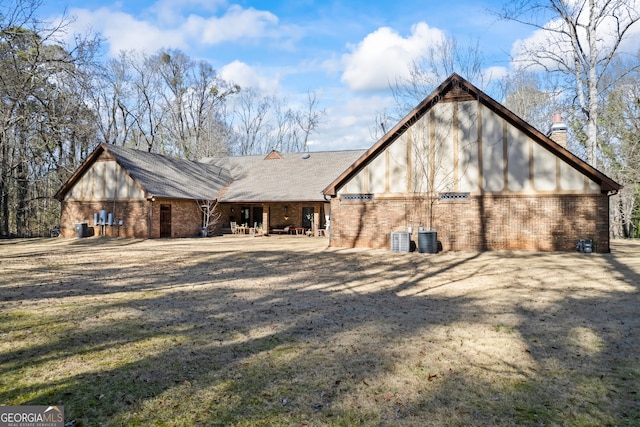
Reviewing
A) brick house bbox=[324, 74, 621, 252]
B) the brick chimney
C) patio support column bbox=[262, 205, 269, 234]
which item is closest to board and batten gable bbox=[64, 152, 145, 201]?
patio support column bbox=[262, 205, 269, 234]

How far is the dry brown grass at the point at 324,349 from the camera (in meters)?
3.55

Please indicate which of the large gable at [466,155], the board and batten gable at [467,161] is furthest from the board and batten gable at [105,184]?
the board and batten gable at [467,161]

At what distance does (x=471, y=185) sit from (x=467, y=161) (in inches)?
40.0

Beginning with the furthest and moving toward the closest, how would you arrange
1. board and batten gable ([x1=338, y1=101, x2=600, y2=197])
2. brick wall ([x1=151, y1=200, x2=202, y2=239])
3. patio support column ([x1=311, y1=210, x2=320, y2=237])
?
patio support column ([x1=311, y1=210, x2=320, y2=237])
brick wall ([x1=151, y1=200, x2=202, y2=239])
board and batten gable ([x1=338, y1=101, x2=600, y2=197])

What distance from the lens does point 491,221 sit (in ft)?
54.3

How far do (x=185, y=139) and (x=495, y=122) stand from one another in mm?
38291

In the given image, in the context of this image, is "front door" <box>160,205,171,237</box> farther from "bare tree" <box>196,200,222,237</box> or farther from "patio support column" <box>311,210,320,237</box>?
"patio support column" <box>311,210,320,237</box>

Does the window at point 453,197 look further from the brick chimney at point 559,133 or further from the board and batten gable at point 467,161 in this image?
the brick chimney at point 559,133

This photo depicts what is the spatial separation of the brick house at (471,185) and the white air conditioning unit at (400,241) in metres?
0.58

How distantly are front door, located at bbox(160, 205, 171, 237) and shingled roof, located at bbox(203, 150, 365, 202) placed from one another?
3.96m

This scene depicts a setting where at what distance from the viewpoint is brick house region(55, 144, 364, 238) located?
77.4 ft

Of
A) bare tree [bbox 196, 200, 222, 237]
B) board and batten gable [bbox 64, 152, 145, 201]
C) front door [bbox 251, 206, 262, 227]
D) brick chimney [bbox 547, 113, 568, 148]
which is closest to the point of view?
brick chimney [bbox 547, 113, 568, 148]

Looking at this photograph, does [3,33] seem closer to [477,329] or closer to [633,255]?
[477,329]

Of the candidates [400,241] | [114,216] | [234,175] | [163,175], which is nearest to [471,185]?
[400,241]
